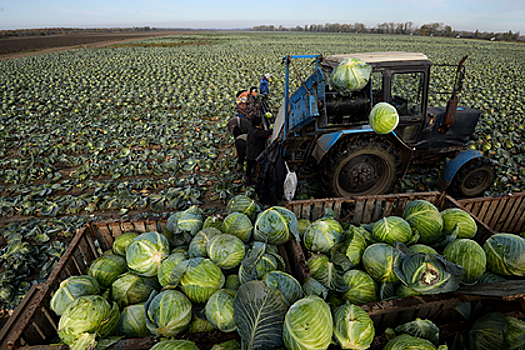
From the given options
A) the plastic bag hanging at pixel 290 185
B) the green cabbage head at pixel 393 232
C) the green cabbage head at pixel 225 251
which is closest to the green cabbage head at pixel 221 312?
the green cabbage head at pixel 225 251

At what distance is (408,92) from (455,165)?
1.78 m

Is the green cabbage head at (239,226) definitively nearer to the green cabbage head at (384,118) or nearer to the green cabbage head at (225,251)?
the green cabbage head at (225,251)

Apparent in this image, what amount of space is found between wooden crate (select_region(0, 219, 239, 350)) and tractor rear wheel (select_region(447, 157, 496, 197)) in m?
5.44

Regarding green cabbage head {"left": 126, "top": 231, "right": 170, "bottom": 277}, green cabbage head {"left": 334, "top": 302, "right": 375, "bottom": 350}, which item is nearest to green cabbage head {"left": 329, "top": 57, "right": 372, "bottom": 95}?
green cabbage head {"left": 334, "top": 302, "right": 375, "bottom": 350}

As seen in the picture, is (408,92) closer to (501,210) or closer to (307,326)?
(501,210)

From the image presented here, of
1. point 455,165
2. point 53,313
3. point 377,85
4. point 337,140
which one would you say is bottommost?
point 455,165

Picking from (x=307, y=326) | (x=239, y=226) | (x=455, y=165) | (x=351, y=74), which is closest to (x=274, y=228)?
(x=239, y=226)

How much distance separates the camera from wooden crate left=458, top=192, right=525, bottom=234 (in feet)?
11.6

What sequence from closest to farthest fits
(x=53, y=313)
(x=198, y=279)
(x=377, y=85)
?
1. (x=198, y=279)
2. (x=53, y=313)
3. (x=377, y=85)

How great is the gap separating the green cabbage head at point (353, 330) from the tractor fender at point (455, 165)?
450 cm

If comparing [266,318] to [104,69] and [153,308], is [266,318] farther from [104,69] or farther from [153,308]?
[104,69]

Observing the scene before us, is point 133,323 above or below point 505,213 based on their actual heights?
above

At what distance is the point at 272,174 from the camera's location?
15.2 ft

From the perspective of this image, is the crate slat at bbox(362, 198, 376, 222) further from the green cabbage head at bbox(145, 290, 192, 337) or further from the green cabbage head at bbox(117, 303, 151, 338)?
the green cabbage head at bbox(117, 303, 151, 338)
